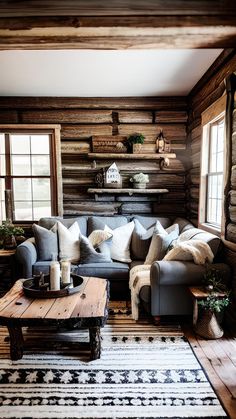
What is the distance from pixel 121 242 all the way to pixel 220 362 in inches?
84.4

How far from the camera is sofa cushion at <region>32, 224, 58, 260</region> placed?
4.24 metres

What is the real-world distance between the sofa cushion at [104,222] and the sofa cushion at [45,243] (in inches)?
24.6

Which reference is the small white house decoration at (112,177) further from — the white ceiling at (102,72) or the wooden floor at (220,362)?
the wooden floor at (220,362)

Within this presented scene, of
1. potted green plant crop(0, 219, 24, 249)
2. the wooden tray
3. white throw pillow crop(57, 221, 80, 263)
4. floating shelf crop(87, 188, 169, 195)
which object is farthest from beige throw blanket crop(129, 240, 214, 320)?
potted green plant crop(0, 219, 24, 249)

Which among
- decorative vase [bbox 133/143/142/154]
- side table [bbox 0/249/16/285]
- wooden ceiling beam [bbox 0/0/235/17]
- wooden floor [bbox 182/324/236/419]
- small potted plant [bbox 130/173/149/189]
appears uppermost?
wooden ceiling beam [bbox 0/0/235/17]

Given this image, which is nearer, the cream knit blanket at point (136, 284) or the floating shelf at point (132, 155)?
the cream knit blanket at point (136, 284)

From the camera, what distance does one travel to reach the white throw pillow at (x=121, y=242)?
4.35m

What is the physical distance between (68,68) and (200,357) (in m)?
3.50

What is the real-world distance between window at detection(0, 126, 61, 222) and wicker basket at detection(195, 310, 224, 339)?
3009 mm

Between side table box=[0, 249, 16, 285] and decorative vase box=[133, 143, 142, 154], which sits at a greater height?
decorative vase box=[133, 143, 142, 154]

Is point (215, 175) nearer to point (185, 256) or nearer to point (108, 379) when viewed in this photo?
point (185, 256)

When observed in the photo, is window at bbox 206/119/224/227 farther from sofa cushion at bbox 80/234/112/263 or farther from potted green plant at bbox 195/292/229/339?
sofa cushion at bbox 80/234/112/263

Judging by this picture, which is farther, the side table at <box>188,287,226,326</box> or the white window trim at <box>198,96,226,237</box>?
the white window trim at <box>198,96,226,237</box>

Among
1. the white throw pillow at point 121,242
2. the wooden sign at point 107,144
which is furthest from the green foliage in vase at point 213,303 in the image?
the wooden sign at point 107,144
